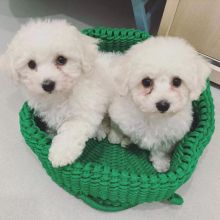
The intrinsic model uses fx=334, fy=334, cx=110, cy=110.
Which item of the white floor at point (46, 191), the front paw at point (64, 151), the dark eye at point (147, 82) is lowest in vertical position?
the white floor at point (46, 191)

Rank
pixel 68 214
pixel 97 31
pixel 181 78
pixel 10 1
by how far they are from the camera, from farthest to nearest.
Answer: pixel 10 1
pixel 97 31
pixel 68 214
pixel 181 78

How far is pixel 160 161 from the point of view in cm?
169

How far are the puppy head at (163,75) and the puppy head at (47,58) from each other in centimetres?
20

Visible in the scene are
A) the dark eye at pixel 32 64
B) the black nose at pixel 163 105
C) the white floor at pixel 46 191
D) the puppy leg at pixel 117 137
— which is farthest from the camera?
the puppy leg at pixel 117 137

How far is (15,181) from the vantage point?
1.76 metres

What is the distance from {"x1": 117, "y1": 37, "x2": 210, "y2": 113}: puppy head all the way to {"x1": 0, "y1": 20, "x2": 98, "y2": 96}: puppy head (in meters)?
0.20

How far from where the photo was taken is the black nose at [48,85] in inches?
51.0

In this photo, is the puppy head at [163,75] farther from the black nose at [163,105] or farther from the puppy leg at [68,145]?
the puppy leg at [68,145]

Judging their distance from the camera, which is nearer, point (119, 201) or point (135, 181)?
point (135, 181)

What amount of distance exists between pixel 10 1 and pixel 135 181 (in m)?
2.22

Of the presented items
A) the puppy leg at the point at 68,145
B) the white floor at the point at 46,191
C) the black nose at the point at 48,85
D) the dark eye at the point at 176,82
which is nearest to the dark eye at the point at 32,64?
the black nose at the point at 48,85

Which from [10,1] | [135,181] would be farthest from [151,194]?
[10,1]

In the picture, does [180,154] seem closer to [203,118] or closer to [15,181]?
[203,118]

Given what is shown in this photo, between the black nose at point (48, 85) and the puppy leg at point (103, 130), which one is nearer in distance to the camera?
the black nose at point (48, 85)
